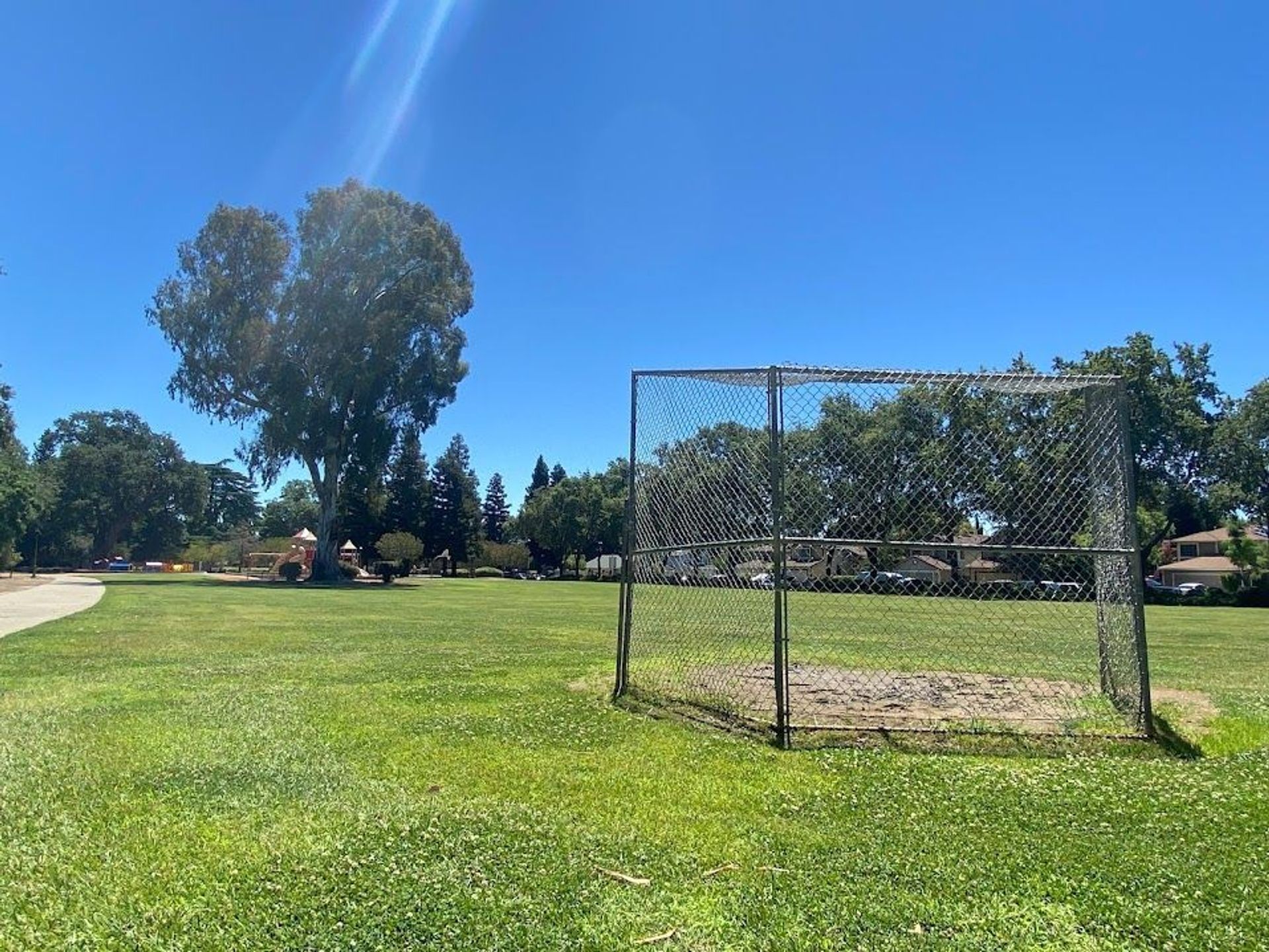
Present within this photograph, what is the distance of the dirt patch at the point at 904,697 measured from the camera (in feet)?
19.7

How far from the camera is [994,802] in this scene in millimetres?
4113

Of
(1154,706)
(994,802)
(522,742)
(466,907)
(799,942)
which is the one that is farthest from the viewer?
(1154,706)

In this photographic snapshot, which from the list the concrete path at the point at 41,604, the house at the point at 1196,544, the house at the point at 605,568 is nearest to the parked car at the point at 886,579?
the concrete path at the point at 41,604

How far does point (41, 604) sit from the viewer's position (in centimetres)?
1958

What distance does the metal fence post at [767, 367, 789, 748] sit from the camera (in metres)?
5.37

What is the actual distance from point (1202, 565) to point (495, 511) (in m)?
64.2

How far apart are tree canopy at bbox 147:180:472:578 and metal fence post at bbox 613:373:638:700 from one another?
33424 millimetres

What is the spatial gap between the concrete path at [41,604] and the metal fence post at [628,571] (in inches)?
365

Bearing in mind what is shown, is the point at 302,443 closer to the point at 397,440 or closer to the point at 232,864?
the point at 397,440

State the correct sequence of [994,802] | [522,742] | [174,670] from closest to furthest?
[994,802], [522,742], [174,670]

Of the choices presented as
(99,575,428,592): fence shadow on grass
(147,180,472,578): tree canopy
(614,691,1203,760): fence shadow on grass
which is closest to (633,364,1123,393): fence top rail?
(614,691,1203,760): fence shadow on grass

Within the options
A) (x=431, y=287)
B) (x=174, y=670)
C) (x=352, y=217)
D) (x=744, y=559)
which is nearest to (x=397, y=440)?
(x=431, y=287)

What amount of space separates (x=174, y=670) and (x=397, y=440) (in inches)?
1307

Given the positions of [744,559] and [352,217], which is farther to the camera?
[352,217]
